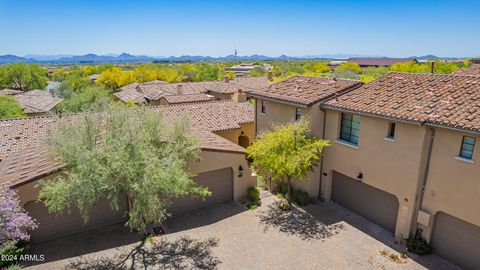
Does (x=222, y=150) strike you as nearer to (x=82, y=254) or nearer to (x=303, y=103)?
(x=303, y=103)

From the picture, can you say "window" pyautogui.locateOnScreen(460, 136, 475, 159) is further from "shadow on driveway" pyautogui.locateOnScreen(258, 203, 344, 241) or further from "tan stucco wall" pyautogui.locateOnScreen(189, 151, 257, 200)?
"tan stucco wall" pyautogui.locateOnScreen(189, 151, 257, 200)

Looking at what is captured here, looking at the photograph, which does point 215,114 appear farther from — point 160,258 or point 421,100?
point 421,100

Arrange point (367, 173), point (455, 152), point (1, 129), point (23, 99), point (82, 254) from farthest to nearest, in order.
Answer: point (23, 99) → point (1, 129) → point (367, 173) → point (82, 254) → point (455, 152)

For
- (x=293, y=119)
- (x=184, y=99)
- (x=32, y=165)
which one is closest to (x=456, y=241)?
(x=293, y=119)

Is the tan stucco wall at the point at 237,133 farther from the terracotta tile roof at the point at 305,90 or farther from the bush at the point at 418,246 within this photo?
the bush at the point at 418,246

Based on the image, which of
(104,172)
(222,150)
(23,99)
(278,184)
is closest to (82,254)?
(104,172)

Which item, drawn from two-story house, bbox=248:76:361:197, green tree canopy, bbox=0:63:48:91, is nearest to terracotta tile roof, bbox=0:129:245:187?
two-story house, bbox=248:76:361:197
